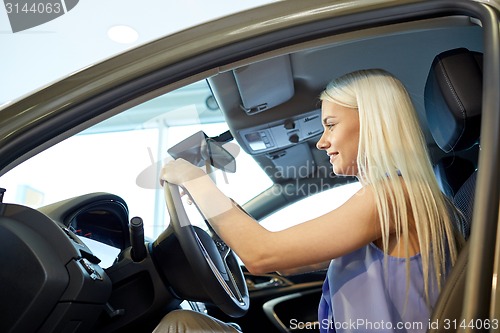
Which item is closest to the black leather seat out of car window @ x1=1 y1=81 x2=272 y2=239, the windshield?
car window @ x1=1 y1=81 x2=272 y2=239

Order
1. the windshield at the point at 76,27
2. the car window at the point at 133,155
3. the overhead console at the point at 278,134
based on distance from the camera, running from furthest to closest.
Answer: the windshield at the point at 76,27
the overhead console at the point at 278,134
the car window at the point at 133,155

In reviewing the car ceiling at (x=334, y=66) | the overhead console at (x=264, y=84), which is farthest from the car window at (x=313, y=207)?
A: the overhead console at (x=264, y=84)

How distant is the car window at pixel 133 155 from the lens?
1.10m

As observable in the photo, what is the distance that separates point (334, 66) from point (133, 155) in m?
0.53

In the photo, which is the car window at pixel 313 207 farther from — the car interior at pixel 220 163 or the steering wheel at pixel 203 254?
the steering wheel at pixel 203 254

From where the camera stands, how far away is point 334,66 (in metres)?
1.28

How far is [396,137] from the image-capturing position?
108 cm

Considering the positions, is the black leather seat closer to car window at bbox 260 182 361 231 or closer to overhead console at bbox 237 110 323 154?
car window at bbox 260 182 361 231

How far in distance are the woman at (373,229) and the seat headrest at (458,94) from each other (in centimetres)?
6

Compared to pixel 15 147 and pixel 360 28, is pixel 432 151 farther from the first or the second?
pixel 15 147

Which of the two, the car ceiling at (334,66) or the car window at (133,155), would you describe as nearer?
the car ceiling at (334,66)

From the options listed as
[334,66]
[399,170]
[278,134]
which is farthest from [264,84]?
[399,170]

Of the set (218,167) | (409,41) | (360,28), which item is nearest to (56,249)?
(218,167)

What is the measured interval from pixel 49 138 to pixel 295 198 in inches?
34.6
